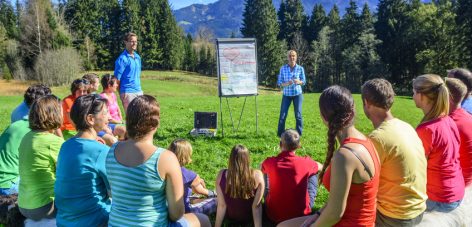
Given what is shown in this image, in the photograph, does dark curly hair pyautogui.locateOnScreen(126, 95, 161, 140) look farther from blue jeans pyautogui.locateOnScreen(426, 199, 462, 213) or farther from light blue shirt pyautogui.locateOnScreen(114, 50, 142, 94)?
light blue shirt pyautogui.locateOnScreen(114, 50, 142, 94)

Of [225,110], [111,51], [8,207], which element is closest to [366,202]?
[8,207]

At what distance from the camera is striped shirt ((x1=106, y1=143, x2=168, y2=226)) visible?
9.87ft

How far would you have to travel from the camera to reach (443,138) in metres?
3.83

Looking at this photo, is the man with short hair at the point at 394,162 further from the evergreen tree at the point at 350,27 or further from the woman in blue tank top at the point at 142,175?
the evergreen tree at the point at 350,27

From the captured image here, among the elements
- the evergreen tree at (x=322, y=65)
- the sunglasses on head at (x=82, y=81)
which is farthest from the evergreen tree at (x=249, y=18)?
the sunglasses on head at (x=82, y=81)

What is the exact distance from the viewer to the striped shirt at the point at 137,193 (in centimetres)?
301

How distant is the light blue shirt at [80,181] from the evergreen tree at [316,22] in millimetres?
67877

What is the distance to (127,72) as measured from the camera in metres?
8.59

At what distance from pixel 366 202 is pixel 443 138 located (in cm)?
149

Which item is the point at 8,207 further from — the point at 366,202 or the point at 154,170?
the point at 366,202

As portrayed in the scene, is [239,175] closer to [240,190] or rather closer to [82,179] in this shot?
[240,190]

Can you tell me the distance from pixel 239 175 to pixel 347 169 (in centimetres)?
179

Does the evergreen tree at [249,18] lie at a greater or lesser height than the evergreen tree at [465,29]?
greater

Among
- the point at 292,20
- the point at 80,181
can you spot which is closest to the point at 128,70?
the point at 80,181
